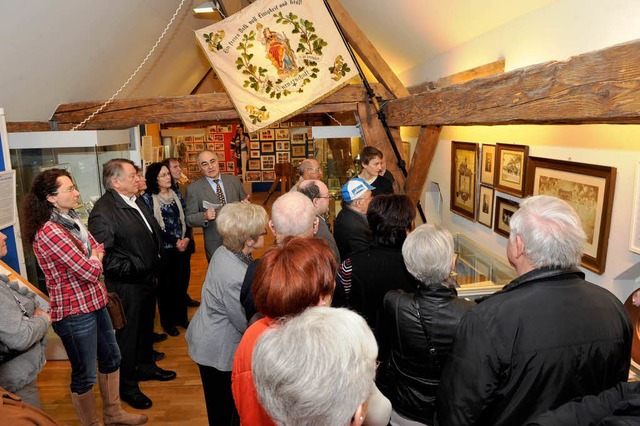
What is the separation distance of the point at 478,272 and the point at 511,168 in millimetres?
895

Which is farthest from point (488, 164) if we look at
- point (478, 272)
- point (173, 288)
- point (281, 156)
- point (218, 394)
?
point (281, 156)

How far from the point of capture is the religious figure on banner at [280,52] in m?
4.48

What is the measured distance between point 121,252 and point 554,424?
2.68 meters

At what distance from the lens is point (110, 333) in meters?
2.66

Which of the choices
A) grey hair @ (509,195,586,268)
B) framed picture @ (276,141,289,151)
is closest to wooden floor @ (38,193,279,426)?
grey hair @ (509,195,586,268)

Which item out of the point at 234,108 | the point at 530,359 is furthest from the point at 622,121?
the point at 234,108

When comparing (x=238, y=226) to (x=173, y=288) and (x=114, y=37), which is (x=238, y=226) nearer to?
(x=173, y=288)

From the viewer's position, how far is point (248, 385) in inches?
54.0

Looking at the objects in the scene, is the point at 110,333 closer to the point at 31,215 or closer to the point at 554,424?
the point at 31,215

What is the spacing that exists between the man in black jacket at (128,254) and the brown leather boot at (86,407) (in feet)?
1.57

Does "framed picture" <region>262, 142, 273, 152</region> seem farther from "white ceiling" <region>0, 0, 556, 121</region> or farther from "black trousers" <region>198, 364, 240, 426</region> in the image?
"black trousers" <region>198, 364, 240, 426</region>

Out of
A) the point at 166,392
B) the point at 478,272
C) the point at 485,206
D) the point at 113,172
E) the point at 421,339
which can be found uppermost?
the point at 113,172

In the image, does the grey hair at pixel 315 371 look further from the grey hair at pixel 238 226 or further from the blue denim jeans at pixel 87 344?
the blue denim jeans at pixel 87 344

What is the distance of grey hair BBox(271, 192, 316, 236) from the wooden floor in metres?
1.74
